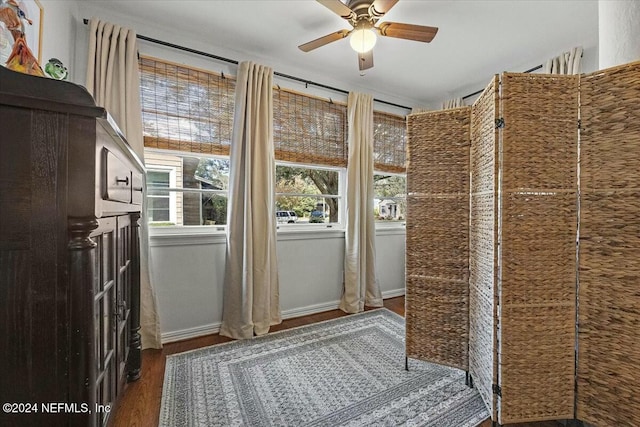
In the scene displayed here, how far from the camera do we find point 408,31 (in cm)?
177

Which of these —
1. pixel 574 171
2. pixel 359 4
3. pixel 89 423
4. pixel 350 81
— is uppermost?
pixel 350 81

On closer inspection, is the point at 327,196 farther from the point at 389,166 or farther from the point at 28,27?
the point at 28,27

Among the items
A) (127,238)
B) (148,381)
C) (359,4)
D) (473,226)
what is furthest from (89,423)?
(359,4)

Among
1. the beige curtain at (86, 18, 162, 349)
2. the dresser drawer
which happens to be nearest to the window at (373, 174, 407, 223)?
the beige curtain at (86, 18, 162, 349)

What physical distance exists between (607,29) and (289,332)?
2.76 m

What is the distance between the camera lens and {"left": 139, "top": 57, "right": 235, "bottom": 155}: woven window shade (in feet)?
7.15

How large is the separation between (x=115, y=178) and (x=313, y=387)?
4.97 feet

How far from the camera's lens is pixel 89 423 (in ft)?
2.24

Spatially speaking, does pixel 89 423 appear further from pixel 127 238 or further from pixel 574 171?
Result: pixel 574 171

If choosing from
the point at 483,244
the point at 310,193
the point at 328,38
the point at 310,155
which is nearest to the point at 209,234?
the point at 310,193

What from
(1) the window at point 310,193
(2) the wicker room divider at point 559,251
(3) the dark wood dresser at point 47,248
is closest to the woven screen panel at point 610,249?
(2) the wicker room divider at point 559,251

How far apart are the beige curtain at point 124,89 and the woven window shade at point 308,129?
3.64 feet

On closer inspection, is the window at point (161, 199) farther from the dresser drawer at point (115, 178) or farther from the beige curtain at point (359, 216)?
the beige curtain at point (359, 216)

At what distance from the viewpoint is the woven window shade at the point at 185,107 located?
7.15ft
